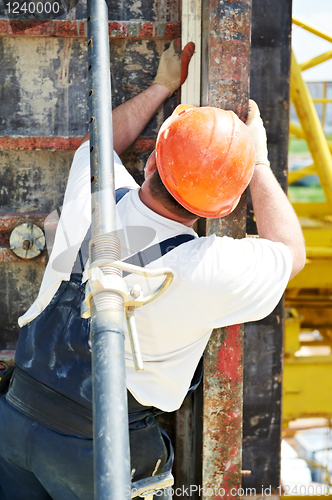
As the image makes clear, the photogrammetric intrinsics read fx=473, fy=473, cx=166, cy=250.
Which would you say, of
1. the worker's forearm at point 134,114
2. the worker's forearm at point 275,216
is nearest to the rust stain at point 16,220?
the worker's forearm at point 134,114

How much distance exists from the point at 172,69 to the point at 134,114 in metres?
0.32

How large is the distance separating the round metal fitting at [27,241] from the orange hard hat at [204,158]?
47.3 inches

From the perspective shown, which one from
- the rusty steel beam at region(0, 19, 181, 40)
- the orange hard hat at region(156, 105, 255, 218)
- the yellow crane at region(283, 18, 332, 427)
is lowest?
the yellow crane at region(283, 18, 332, 427)

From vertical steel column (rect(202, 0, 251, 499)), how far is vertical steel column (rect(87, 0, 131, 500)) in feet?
2.88

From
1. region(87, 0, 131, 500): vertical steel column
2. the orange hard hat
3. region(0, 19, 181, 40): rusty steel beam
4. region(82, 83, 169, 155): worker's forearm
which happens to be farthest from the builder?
region(0, 19, 181, 40): rusty steel beam

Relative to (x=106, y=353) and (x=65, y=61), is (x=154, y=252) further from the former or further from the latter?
(x=65, y=61)

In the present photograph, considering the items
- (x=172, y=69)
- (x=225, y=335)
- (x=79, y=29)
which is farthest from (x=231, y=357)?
(x=79, y=29)

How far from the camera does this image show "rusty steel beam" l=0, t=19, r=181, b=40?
8.38ft

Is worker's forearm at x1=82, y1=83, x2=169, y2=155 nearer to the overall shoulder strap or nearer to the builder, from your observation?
the builder

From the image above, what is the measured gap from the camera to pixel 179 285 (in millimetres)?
1671

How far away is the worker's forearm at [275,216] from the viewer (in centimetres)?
187

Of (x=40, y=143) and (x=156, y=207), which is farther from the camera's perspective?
(x=40, y=143)

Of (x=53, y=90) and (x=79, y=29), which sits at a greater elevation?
(x=79, y=29)

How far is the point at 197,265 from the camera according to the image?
1670 mm
